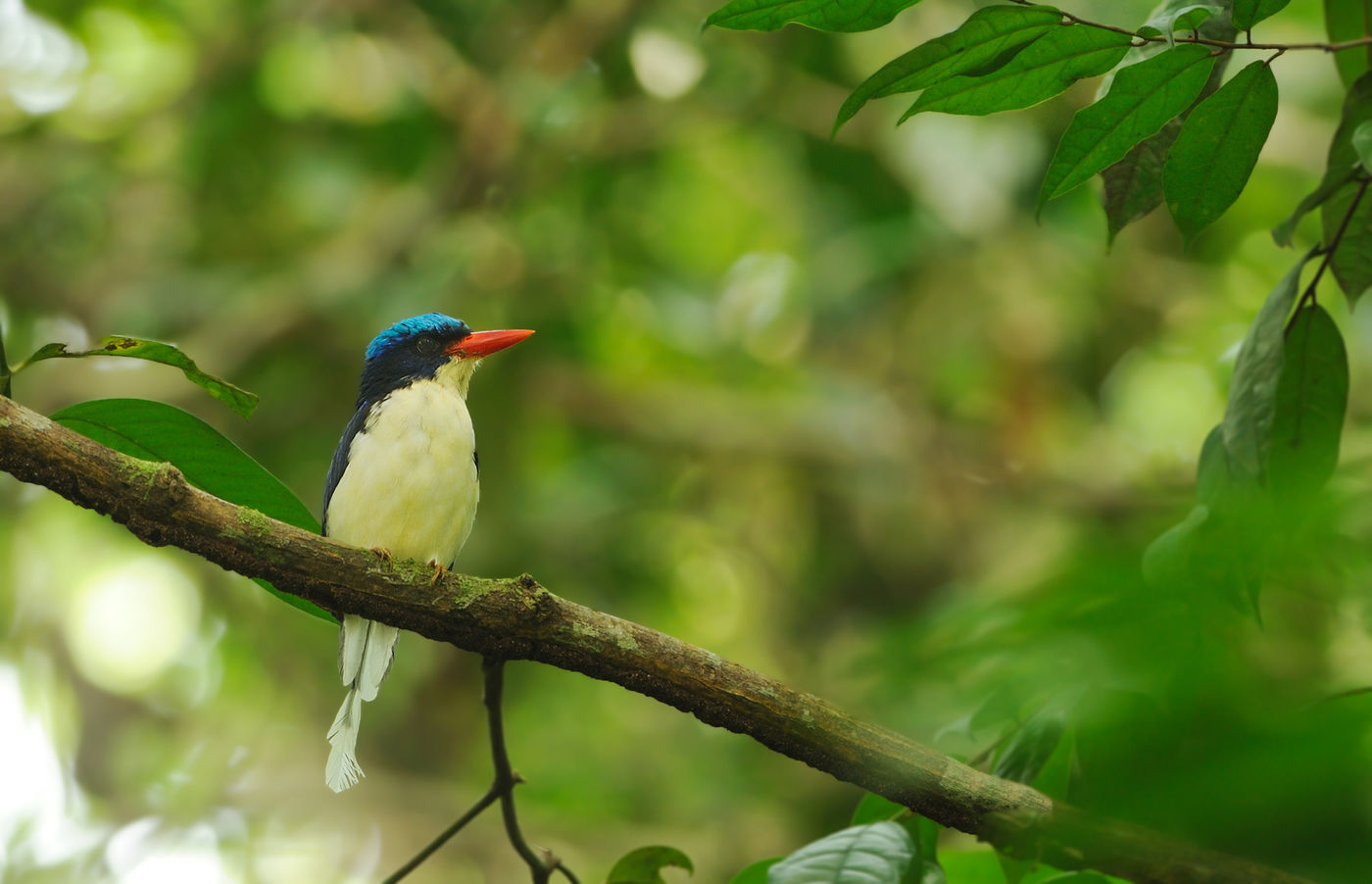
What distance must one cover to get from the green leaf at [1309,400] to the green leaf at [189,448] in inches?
65.7

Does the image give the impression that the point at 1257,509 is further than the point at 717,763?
No

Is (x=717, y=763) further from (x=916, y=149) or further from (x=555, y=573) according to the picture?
(x=916, y=149)

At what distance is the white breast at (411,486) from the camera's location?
3.34 meters

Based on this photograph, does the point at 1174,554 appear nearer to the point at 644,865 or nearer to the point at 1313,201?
the point at 1313,201

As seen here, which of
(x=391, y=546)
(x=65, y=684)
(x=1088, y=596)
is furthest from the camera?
(x=65, y=684)

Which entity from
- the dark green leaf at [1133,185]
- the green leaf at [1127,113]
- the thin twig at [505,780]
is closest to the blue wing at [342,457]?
the thin twig at [505,780]

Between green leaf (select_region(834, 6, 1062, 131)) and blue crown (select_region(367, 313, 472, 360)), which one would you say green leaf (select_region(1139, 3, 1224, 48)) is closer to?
green leaf (select_region(834, 6, 1062, 131))

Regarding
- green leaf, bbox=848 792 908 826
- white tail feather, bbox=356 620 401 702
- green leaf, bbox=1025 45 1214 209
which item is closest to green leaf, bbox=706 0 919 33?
green leaf, bbox=1025 45 1214 209

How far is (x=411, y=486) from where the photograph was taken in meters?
3.34

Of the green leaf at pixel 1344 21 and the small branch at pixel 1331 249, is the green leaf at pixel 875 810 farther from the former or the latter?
the green leaf at pixel 1344 21

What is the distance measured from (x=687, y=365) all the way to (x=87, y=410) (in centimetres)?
596

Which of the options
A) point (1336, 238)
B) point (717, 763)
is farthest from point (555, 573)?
point (1336, 238)

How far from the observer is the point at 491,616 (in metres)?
2.02

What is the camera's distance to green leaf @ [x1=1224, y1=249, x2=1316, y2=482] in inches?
73.6
